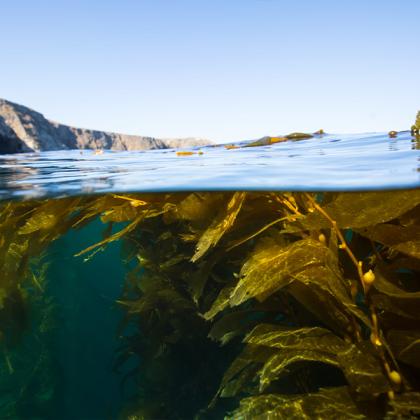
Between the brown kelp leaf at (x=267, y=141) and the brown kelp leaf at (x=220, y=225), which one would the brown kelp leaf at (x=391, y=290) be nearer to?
the brown kelp leaf at (x=220, y=225)

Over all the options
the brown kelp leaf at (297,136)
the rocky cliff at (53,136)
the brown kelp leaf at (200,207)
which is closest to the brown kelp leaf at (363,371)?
the brown kelp leaf at (200,207)

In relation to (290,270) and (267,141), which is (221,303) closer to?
(290,270)

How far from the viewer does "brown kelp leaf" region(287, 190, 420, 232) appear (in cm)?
162

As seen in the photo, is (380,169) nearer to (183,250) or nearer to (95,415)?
(183,250)

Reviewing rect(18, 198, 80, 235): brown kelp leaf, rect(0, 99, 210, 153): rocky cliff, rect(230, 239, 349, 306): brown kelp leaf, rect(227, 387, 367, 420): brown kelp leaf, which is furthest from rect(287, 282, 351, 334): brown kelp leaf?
rect(0, 99, 210, 153): rocky cliff

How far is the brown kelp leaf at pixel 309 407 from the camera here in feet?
4.95

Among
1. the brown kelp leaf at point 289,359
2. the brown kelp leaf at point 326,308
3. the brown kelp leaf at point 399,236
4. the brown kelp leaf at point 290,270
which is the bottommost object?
the brown kelp leaf at point 289,359

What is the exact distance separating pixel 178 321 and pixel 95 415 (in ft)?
3.68

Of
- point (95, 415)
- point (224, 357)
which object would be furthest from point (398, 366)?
point (95, 415)

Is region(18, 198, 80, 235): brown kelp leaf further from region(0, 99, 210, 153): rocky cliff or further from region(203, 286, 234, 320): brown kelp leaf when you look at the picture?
region(0, 99, 210, 153): rocky cliff

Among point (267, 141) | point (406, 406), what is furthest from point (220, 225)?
point (267, 141)

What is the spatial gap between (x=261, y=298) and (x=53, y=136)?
132 feet

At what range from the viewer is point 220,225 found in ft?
6.53

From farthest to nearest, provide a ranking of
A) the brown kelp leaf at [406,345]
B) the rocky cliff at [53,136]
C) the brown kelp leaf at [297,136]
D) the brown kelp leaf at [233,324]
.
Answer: the rocky cliff at [53,136] → the brown kelp leaf at [297,136] → the brown kelp leaf at [233,324] → the brown kelp leaf at [406,345]
